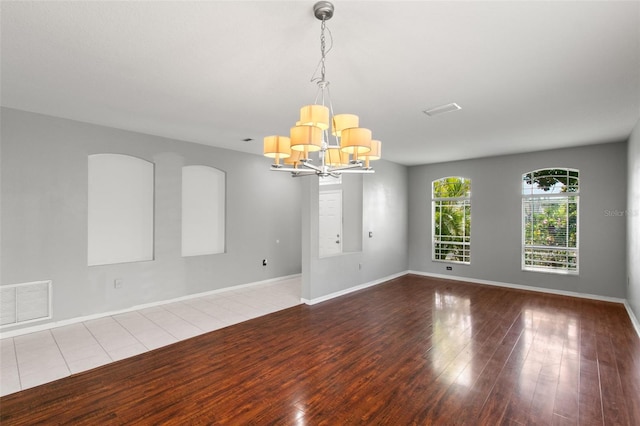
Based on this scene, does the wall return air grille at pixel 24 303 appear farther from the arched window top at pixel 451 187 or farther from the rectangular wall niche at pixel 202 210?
the arched window top at pixel 451 187

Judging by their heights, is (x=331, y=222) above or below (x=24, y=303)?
above

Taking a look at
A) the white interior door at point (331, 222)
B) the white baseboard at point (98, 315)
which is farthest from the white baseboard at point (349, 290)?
the white baseboard at point (98, 315)

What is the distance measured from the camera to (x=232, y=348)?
343 cm

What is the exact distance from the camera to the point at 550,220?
5.96 metres

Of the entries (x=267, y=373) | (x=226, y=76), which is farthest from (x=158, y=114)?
(x=267, y=373)

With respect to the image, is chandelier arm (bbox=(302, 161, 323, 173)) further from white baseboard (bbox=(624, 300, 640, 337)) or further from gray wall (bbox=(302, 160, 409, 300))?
white baseboard (bbox=(624, 300, 640, 337))

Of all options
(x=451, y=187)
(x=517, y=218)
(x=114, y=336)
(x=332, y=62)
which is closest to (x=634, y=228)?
(x=517, y=218)

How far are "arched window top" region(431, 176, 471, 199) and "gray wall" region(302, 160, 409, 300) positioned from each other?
0.74 m

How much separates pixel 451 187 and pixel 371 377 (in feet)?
18.4

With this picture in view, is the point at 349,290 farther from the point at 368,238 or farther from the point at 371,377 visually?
the point at 371,377

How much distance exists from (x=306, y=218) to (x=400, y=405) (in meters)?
3.29

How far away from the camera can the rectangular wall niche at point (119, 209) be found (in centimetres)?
450

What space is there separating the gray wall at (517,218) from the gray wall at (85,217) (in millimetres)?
4052

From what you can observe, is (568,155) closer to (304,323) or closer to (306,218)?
(306,218)
